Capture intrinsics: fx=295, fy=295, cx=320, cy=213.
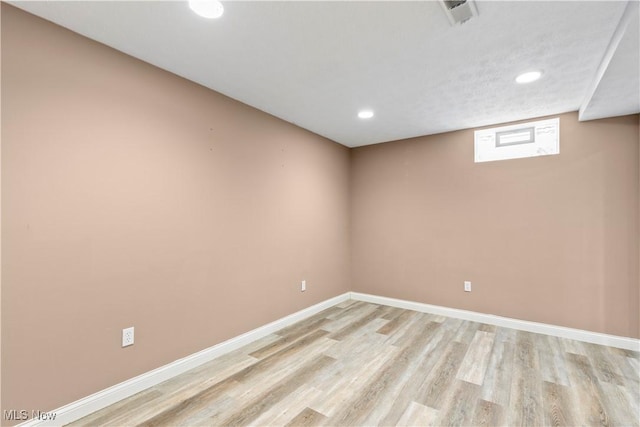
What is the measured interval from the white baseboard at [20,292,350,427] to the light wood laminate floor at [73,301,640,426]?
53 mm

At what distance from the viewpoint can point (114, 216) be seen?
2.06 meters

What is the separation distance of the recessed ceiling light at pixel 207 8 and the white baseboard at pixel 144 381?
2482 millimetres

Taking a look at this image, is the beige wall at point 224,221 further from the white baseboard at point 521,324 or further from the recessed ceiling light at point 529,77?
the recessed ceiling light at point 529,77

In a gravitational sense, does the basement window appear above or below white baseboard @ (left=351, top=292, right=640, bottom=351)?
above

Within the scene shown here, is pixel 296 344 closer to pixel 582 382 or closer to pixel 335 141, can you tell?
pixel 582 382

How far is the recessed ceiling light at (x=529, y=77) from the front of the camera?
2361 mm

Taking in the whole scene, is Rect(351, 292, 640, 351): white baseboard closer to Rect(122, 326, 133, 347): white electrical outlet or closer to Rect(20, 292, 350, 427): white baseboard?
Rect(20, 292, 350, 427): white baseboard

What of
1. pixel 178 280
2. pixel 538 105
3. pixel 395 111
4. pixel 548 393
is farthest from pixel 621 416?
pixel 178 280

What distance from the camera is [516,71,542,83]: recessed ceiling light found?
236cm

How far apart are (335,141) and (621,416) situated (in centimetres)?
392

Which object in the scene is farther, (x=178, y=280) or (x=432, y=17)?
(x=178, y=280)

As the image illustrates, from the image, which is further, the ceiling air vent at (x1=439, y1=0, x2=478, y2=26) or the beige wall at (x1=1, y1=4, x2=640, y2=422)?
the beige wall at (x1=1, y1=4, x2=640, y2=422)

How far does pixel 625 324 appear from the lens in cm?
298

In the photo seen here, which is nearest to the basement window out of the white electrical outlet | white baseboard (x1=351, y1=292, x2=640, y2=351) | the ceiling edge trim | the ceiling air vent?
the ceiling edge trim
